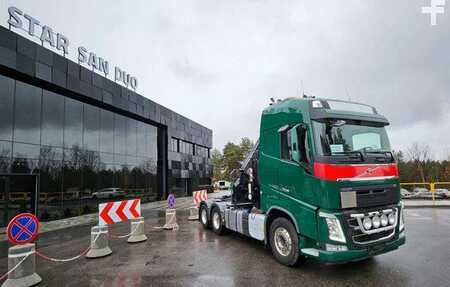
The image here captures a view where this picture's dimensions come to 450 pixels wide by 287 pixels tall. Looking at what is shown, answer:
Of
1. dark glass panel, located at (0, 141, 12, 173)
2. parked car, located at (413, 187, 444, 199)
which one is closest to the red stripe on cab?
dark glass panel, located at (0, 141, 12, 173)

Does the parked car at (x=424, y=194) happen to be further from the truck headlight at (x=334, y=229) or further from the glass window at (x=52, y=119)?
the glass window at (x=52, y=119)

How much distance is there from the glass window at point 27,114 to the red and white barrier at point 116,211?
893 centimetres

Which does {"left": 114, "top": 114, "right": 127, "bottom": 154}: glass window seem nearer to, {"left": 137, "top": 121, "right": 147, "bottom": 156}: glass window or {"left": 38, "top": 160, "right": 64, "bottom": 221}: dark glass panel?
{"left": 137, "top": 121, "right": 147, "bottom": 156}: glass window

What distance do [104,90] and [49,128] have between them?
478 cm

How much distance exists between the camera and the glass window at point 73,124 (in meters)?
Answer: 15.7

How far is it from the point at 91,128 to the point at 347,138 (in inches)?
682

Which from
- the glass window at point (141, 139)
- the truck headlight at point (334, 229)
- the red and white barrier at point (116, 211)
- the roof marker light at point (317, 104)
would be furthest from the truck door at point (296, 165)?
the glass window at point (141, 139)

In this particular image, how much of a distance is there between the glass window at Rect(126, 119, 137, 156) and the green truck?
18.1 m

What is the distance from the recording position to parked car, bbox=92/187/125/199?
17.8 meters

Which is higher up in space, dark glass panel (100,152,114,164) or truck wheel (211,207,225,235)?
dark glass panel (100,152,114,164)

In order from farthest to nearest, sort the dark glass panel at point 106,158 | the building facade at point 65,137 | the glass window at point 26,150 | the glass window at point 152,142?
the glass window at point 152,142
the dark glass panel at point 106,158
the glass window at point 26,150
the building facade at point 65,137

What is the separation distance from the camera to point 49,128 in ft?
47.5

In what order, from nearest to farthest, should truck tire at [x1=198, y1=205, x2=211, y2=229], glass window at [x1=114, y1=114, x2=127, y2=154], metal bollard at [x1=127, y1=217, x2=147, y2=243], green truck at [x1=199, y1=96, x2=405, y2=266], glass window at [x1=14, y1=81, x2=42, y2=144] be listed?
green truck at [x1=199, y1=96, x2=405, y2=266] → metal bollard at [x1=127, y1=217, x2=147, y2=243] → truck tire at [x1=198, y1=205, x2=211, y2=229] → glass window at [x1=14, y1=81, x2=42, y2=144] → glass window at [x1=114, y1=114, x2=127, y2=154]

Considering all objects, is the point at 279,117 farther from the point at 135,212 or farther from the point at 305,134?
the point at 135,212
